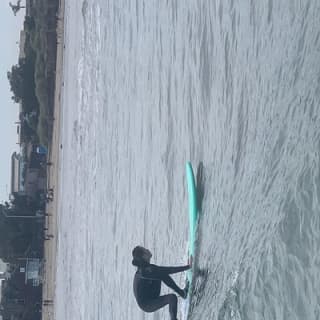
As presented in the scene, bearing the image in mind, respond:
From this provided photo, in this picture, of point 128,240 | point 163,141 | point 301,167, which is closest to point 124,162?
point 128,240

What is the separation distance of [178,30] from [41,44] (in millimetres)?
24390

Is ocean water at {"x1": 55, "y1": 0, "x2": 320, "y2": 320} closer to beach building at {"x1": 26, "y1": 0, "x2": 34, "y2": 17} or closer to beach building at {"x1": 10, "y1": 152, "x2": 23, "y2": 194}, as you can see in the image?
beach building at {"x1": 26, "y1": 0, "x2": 34, "y2": 17}

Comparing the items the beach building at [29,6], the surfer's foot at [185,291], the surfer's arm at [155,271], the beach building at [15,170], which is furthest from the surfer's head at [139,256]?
the beach building at [15,170]

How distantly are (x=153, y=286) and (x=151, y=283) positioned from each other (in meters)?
0.11

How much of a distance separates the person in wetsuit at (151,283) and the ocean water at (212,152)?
52cm

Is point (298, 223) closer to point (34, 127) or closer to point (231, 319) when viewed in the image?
point (231, 319)

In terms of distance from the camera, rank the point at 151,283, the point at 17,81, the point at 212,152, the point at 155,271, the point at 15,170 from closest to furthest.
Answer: the point at 212,152 < the point at 155,271 < the point at 151,283 < the point at 17,81 < the point at 15,170

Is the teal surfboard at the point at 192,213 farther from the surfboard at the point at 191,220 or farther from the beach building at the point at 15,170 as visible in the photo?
the beach building at the point at 15,170

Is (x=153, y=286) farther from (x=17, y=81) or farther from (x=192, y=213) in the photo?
(x=17, y=81)

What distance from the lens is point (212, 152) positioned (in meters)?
11.9

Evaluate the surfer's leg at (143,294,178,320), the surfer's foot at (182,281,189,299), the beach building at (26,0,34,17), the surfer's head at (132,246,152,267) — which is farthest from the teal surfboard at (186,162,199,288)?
the beach building at (26,0,34,17)

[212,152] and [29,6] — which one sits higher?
[29,6]

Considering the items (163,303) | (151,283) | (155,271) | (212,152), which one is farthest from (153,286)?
(212,152)

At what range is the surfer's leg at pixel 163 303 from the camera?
1252cm
